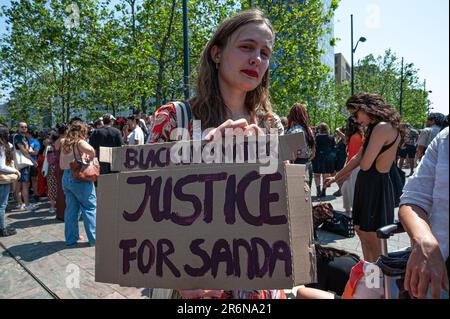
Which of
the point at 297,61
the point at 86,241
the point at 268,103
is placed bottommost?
the point at 86,241

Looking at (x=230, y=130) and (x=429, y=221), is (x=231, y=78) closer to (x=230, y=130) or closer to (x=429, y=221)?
(x=230, y=130)

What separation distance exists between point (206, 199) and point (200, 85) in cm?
67

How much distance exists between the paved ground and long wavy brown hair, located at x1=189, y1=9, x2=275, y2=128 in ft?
6.73

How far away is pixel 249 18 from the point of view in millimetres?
1451

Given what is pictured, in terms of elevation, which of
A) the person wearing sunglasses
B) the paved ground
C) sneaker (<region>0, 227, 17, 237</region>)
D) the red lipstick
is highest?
the red lipstick

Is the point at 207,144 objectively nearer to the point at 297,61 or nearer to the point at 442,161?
the point at 442,161

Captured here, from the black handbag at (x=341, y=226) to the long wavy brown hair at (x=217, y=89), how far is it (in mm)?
3955

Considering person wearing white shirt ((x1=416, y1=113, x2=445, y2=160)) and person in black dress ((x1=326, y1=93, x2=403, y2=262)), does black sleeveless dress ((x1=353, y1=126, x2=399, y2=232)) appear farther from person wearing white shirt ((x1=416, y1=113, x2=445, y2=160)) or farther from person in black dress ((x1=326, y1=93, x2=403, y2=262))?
person wearing white shirt ((x1=416, y1=113, x2=445, y2=160))

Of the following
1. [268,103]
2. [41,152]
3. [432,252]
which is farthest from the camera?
[41,152]

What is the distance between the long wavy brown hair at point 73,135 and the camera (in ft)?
16.9

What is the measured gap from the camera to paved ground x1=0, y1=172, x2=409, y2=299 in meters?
3.41

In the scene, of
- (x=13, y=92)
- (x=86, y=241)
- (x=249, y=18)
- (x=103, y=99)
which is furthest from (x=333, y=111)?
(x=249, y=18)

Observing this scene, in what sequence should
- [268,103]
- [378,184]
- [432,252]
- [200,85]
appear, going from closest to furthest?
[432,252], [200,85], [268,103], [378,184]

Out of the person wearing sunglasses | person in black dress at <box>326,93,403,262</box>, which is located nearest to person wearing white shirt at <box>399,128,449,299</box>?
person in black dress at <box>326,93,403,262</box>
